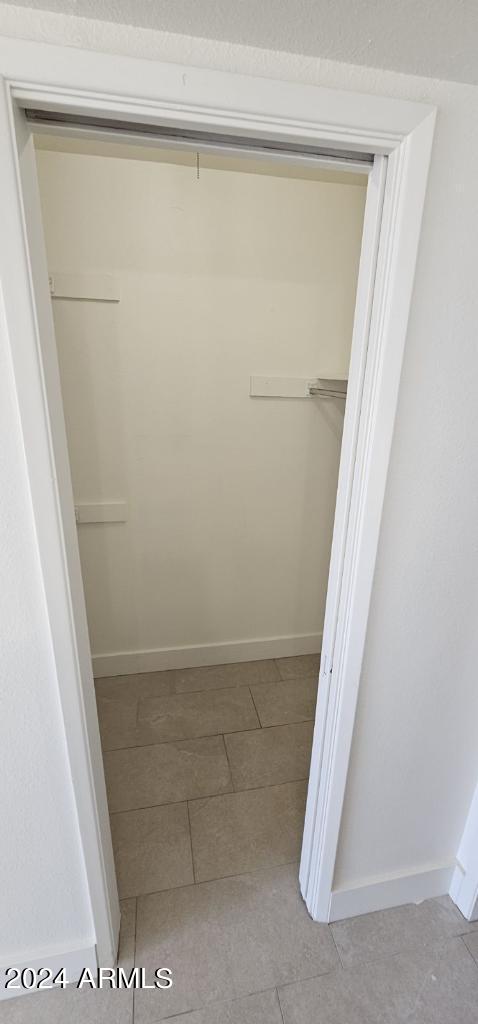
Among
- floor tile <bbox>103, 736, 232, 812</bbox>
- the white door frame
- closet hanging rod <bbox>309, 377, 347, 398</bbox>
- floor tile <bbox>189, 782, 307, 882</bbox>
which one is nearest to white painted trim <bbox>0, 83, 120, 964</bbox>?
the white door frame

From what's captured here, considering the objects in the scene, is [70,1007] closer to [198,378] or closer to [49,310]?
[49,310]

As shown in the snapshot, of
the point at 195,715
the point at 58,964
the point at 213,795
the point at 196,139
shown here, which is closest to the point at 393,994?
the point at 213,795

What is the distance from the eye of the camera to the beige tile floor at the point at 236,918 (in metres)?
1.13

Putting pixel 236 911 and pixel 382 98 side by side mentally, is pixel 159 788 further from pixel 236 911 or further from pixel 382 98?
pixel 382 98

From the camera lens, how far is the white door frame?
671 mm

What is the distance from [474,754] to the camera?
127 cm

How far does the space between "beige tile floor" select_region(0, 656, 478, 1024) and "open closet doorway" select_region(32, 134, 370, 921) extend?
12 millimetres

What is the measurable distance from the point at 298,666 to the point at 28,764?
5.70ft

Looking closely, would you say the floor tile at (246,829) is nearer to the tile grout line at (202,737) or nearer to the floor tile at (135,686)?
the tile grout line at (202,737)

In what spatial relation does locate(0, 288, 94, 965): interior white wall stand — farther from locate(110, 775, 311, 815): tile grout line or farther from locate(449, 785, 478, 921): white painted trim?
locate(449, 785, 478, 921): white painted trim

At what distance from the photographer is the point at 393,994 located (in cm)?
116

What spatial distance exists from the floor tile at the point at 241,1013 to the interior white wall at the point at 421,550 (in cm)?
34

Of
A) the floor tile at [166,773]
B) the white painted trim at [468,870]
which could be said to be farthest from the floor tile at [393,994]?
the floor tile at [166,773]

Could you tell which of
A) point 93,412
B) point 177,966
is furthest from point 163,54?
point 177,966
